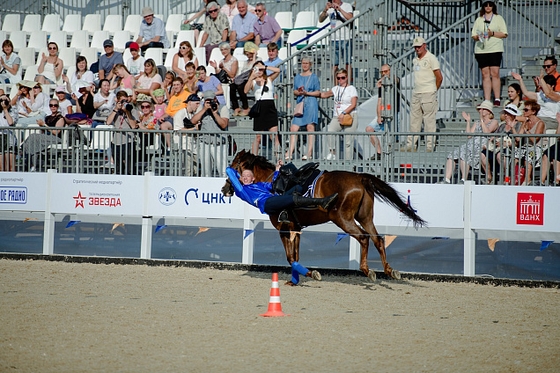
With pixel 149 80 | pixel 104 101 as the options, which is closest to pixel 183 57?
pixel 149 80

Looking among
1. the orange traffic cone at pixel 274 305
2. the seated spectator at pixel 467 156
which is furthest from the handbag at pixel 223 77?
the orange traffic cone at pixel 274 305

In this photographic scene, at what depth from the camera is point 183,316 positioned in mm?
9758

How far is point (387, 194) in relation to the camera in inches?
478

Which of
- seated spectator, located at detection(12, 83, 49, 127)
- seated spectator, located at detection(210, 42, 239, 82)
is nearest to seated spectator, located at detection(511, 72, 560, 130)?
seated spectator, located at detection(210, 42, 239, 82)

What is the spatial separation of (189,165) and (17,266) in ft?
11.1

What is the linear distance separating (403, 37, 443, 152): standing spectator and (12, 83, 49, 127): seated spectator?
8.66m

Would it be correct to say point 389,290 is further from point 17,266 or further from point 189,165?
point 17,266

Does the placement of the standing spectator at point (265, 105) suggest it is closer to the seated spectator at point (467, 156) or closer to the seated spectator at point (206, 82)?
the seated spectator at point (206, 82)

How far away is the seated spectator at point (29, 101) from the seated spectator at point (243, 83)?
4.58 m

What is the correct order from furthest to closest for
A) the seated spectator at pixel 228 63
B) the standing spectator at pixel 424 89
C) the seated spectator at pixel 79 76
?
the seated spectator at pixel 79 76, the seated spectator at pixel 228 63, the standing spectator at pixel 424 89

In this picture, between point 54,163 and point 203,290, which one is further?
point 54,163

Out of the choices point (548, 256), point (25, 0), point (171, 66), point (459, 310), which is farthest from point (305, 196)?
point (25, 0)

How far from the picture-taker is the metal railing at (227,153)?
1349cm

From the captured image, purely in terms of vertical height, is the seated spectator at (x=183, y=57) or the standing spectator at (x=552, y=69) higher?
the seated spectator at (x=183, y=57)
